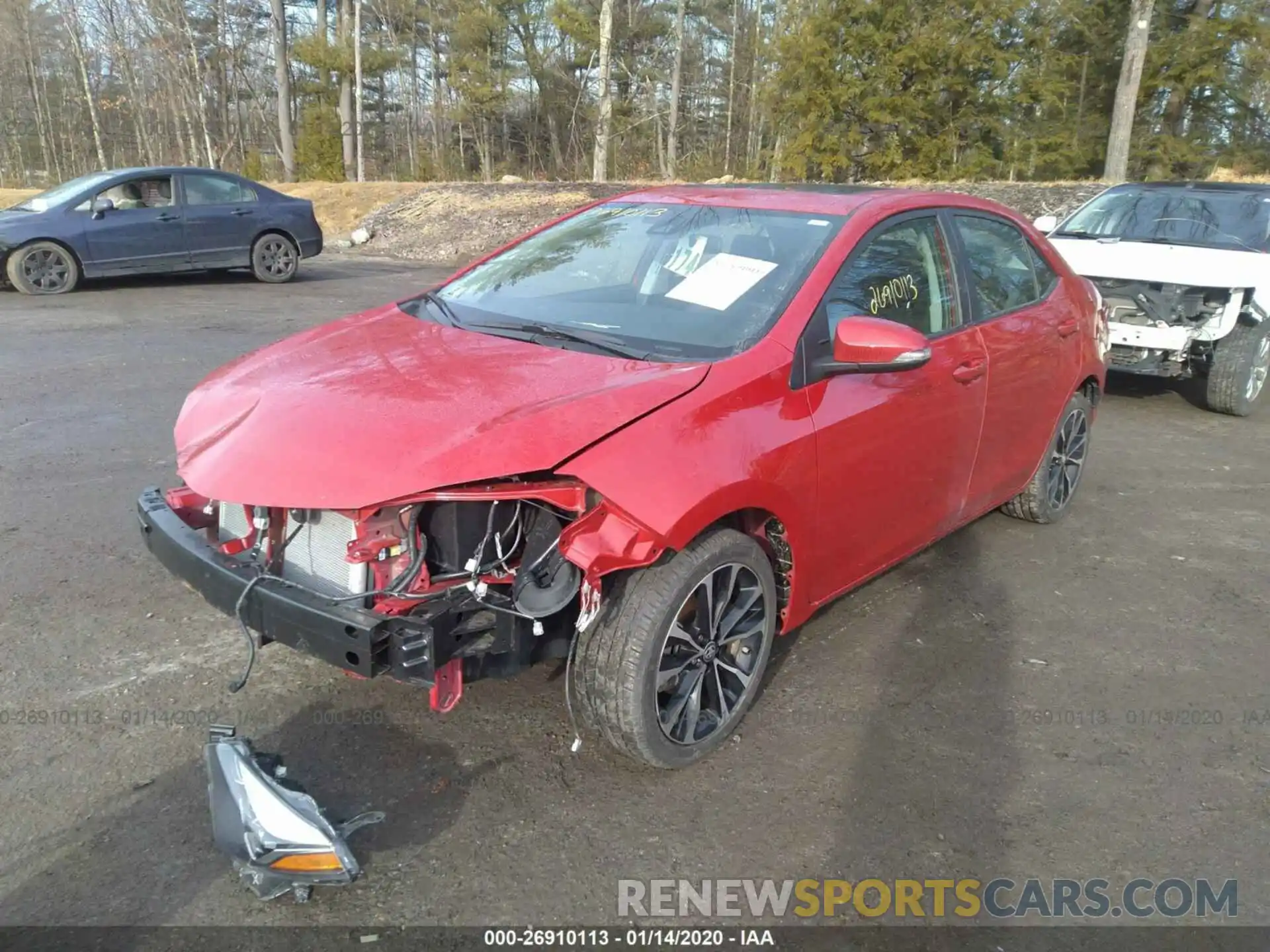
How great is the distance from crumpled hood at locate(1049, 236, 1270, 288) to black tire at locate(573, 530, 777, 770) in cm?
583

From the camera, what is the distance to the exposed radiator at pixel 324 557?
2.66 m

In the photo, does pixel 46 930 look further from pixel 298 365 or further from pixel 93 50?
pixel 93 50

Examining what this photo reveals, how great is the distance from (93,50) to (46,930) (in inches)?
1782

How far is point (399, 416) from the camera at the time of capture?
2.69m

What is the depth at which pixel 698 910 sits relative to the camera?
7.89ft

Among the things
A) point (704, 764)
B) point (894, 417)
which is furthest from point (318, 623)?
point (894, 417)

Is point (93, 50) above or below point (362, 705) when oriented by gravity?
above

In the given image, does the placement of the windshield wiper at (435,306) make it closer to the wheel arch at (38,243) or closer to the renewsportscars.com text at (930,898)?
the renewsportscars.com text at (930,898)

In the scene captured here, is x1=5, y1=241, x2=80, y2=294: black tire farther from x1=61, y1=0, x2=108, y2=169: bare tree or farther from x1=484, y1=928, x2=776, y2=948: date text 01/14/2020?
x1=61, y1=0, x2=108, y2=169: bare tree

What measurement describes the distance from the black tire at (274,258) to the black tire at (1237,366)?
11.7 metres

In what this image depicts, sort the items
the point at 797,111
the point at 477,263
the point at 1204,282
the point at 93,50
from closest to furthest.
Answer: the point at 477,263
the point at 1204,282
the point at 797,111
the point at 93,50

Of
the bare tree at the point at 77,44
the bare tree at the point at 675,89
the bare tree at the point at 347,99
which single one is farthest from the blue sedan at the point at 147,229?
the bare tree at the point at 77,44

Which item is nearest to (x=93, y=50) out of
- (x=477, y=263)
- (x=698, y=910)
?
(x=477, y=263)

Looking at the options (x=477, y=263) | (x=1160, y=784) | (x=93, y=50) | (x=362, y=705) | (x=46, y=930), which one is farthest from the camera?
(x=93, y=50)
